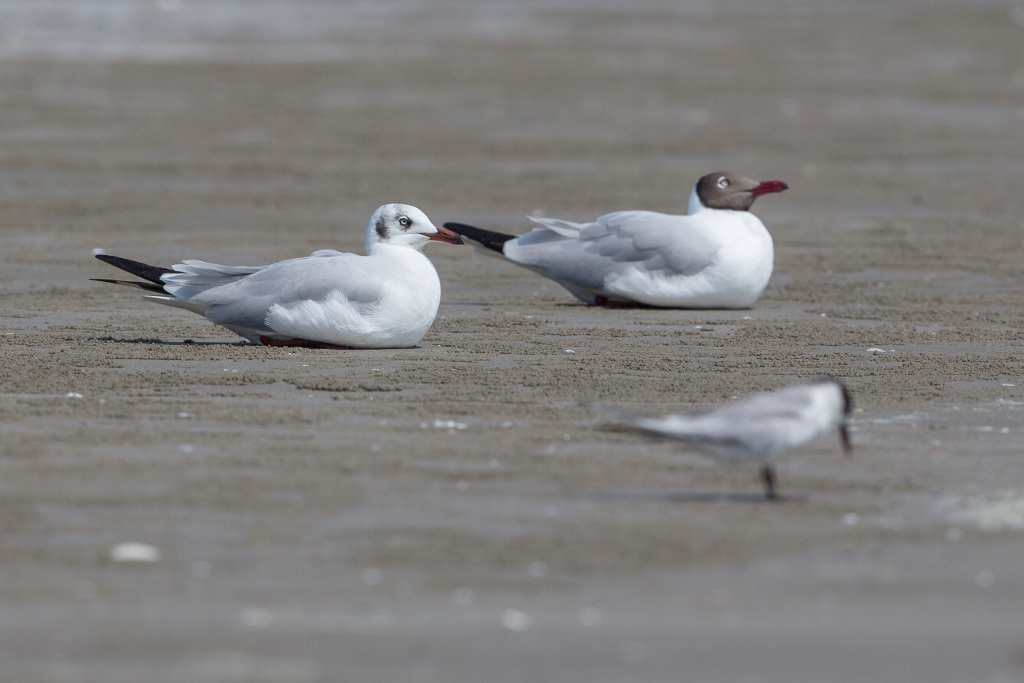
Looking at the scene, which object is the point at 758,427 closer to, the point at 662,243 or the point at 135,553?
the point at 135,553

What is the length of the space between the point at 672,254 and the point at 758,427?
527 cm

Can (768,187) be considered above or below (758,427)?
above

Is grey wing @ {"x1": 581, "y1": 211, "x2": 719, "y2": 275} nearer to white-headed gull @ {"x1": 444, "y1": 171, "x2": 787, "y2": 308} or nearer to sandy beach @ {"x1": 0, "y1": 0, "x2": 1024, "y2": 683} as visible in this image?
white-headed gull @ {"x1": 444, "y1": 171, "x2": 787, "y2": 308}

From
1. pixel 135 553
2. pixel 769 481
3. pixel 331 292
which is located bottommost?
pixel 135 553

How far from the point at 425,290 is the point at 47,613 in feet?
14.6

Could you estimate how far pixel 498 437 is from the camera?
671 cm

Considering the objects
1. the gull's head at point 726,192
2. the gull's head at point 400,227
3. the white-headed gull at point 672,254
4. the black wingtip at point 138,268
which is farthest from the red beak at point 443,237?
the gull's head at point 726,192

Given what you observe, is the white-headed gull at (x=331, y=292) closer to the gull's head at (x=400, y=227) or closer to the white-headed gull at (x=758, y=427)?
the gull's head at (x=400, y=227)

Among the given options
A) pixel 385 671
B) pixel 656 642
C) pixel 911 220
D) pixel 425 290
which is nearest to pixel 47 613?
pixel 385 671

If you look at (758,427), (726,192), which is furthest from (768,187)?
(758,427)

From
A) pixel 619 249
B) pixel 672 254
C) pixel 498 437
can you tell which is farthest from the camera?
pixel 619 249

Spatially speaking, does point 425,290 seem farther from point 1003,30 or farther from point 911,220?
point 1003,30

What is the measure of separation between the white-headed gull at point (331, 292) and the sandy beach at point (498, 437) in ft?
0.48

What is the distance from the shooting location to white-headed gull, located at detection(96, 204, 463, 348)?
8.65 m
